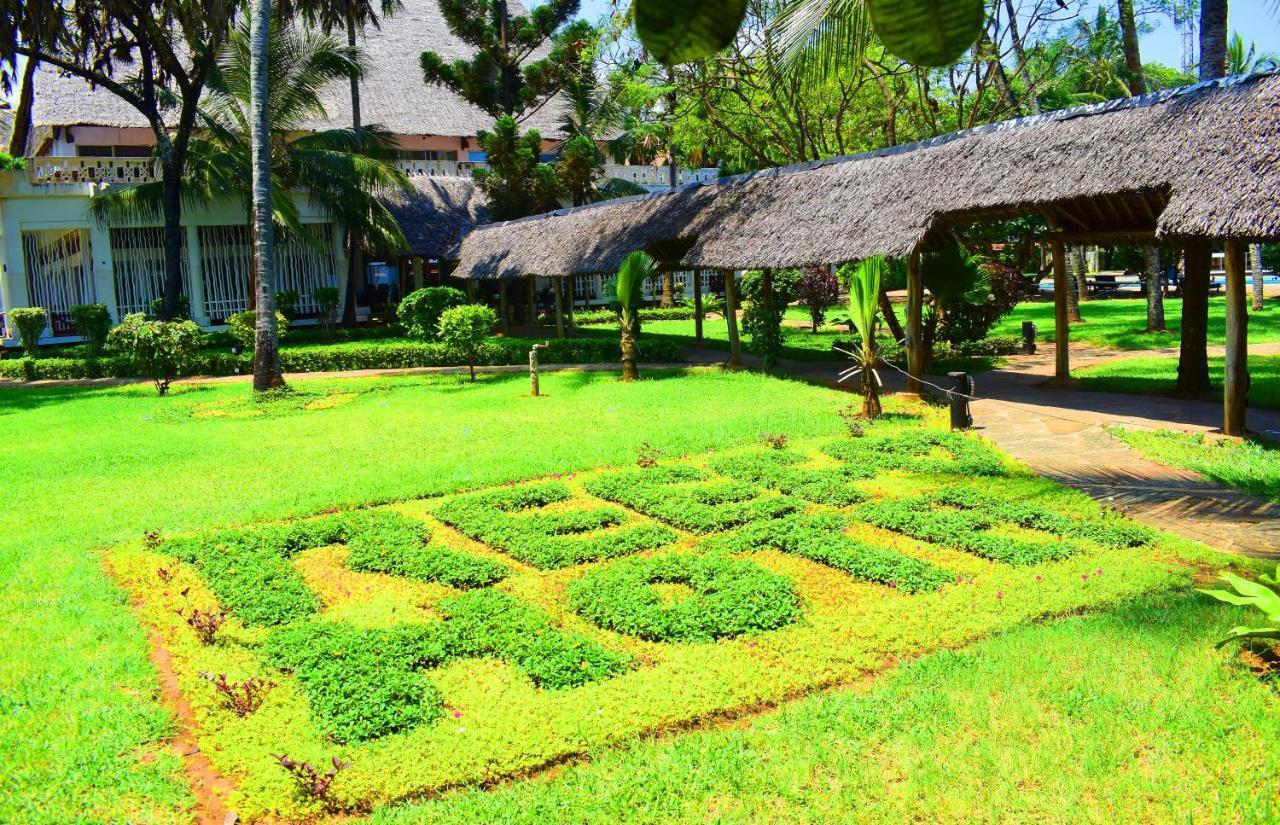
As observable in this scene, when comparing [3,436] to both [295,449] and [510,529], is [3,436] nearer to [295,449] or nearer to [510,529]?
[295,449]

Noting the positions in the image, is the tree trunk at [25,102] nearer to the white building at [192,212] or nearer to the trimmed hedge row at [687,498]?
the white building at [192,212]

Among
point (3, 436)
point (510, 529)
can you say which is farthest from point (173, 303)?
point (510, 529)

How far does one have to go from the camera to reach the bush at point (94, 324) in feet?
62.7

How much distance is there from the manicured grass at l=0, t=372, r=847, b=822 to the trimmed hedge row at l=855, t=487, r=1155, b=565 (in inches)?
116

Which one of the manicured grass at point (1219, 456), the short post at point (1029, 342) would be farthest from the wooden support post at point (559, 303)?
the manicured grass at point (1219, 456)

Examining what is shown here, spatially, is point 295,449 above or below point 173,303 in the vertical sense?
below

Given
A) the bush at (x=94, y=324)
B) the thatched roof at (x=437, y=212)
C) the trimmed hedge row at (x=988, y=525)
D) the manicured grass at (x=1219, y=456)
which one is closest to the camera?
the trimmed hedge row at (x=988, y=525)

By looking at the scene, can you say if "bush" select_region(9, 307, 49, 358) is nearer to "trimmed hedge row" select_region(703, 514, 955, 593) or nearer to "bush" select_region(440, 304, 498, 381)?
"bush" select_region(440, 304, 498, 381)

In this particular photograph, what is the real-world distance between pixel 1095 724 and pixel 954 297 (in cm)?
1156

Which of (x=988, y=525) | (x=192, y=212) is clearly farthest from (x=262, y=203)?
(x=988, y=525)

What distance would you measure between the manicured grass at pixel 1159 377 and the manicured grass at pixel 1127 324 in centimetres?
259

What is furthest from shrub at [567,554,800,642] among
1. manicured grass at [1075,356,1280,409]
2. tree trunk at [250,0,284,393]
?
tree trunk at [250,0,284,393]

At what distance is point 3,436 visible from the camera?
11883mm

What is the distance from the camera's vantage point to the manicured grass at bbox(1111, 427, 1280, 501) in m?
7.37
